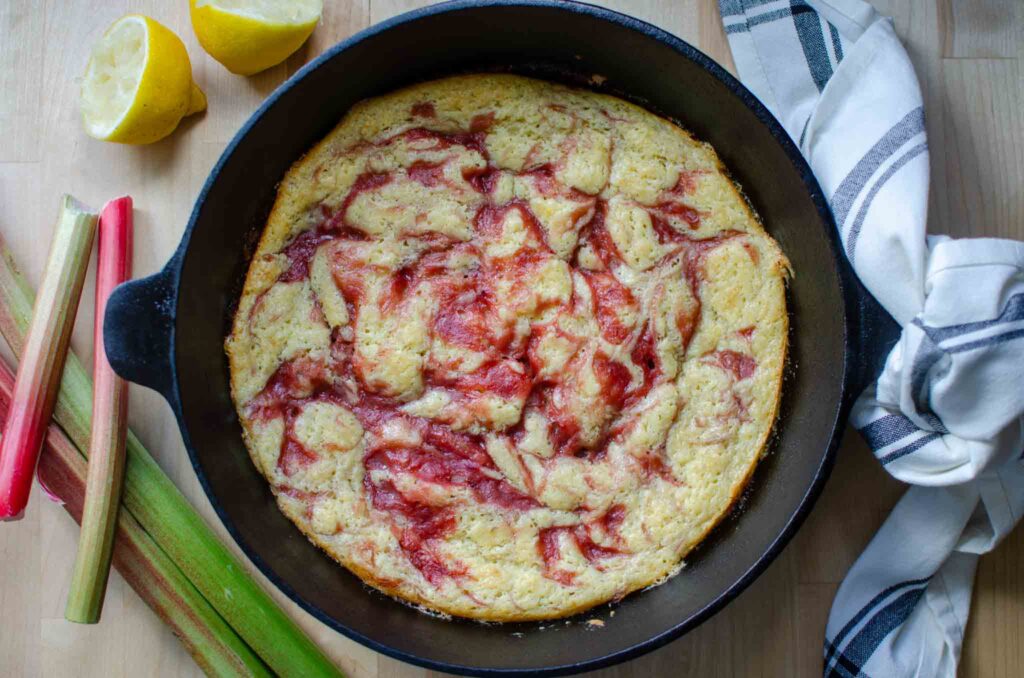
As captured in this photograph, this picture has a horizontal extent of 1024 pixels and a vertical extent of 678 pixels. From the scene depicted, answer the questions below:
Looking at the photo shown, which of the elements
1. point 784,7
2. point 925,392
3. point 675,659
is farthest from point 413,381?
point 784,7

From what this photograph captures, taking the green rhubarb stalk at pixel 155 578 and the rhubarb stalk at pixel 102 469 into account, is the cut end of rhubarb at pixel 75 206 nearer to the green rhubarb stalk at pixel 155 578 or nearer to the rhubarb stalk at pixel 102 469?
the rhubarb stalk at pixel 102 469

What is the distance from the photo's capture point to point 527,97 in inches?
92.6

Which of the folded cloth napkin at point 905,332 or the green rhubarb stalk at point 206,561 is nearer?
the folded cloth napkin at point 905,332

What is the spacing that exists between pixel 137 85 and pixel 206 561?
4.17 ft

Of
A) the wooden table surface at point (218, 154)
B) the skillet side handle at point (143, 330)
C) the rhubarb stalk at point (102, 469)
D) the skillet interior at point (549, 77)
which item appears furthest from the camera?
the wooden table surface at point (218, 154)

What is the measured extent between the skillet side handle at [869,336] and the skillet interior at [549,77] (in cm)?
4

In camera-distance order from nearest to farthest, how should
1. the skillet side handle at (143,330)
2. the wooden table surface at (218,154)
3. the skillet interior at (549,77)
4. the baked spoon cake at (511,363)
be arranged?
the skillet side handle at (143,330), the skillet interior at (549,77), the baked spoon cake at (511,363), the wooden table surface at (218,154)

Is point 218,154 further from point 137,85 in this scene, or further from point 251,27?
point 251,27

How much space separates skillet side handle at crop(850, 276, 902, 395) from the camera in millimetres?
2072

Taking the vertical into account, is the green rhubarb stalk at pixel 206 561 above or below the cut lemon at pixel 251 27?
below

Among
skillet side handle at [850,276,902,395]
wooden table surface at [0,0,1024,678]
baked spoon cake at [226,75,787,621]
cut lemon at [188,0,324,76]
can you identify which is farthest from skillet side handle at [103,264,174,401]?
skillet side handle at [850,276,902,395]

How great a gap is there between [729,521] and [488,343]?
79 cm

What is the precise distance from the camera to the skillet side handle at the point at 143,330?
199 cm

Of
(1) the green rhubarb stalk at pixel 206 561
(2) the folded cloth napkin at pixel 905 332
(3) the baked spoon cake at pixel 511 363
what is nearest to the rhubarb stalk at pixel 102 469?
(1) the green rhubarb stalk at pixel 206 561
